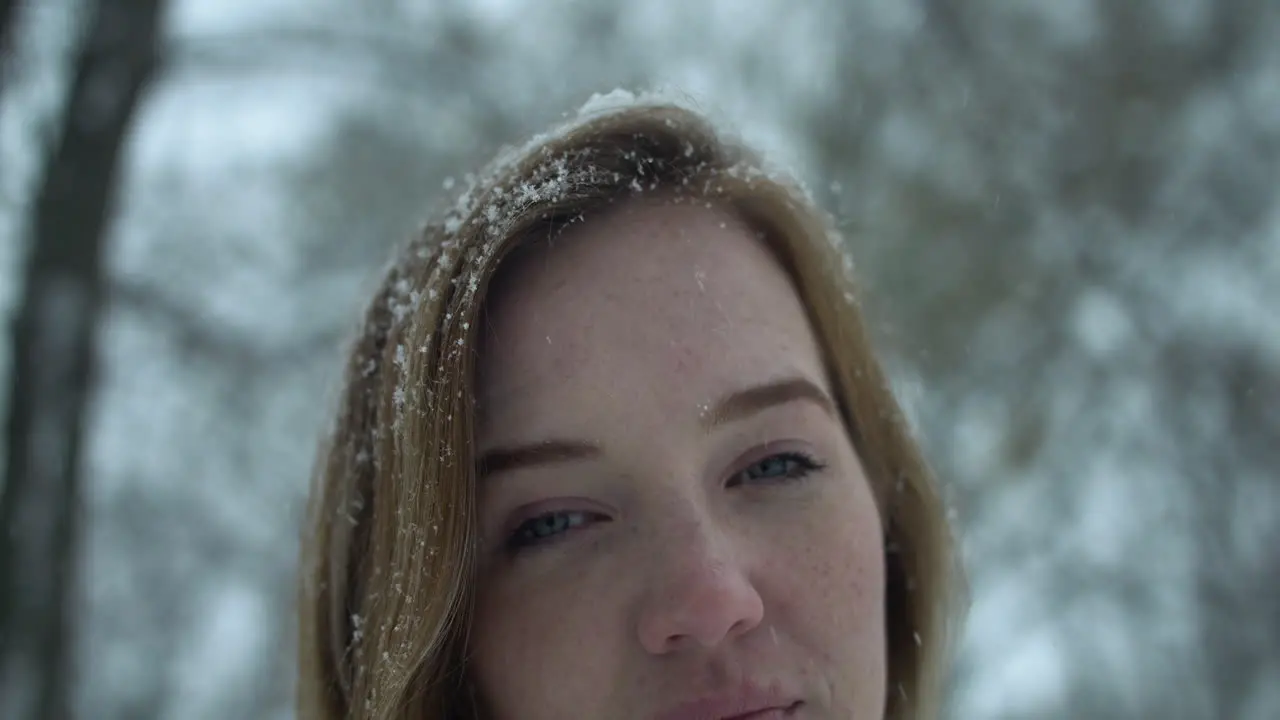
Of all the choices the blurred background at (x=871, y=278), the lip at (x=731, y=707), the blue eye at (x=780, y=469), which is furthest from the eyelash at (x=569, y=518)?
the blurred background at (x=871, y=278)

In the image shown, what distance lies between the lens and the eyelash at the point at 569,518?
1.04 metres

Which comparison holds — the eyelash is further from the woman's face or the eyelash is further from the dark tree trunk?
the dark tree trunk

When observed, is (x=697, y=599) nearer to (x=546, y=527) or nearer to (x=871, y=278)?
(x=546, y=527)

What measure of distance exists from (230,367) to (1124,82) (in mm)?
4778

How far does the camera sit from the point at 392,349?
118 centimetres

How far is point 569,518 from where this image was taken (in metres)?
1.05

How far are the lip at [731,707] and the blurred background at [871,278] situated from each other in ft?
8.23

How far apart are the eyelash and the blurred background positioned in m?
2.33

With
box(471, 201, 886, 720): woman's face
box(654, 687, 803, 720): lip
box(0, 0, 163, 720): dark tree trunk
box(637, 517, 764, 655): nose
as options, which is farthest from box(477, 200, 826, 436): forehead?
box(0, 0, 163, 720): dark tree trunk

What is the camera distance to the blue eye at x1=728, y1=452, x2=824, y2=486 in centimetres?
107

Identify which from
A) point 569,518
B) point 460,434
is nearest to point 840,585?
point 569,518

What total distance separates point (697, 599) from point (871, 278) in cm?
250

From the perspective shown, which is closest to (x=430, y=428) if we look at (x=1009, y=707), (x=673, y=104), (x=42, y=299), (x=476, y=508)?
(x=476, y=508)

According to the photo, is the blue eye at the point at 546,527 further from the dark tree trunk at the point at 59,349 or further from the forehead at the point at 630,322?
the dark tree trunk at the point at 59,349
